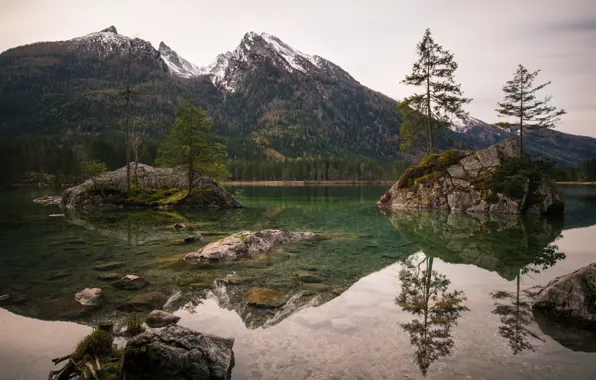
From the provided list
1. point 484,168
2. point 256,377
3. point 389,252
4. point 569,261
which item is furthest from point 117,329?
point 484,168

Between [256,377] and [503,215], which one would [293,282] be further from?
[503,215]

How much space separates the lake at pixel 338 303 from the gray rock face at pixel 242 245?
3.43 feet

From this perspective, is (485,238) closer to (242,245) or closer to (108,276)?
(242,245)

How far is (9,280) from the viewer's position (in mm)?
12672

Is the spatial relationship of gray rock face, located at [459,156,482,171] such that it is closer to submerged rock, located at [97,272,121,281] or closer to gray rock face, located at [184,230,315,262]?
gray rock face, located at [184,230,315,262]

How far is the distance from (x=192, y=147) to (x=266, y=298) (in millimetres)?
37858

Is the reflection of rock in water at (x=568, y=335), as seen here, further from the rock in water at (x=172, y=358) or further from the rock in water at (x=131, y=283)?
the rock in water at (x=131, y=283)

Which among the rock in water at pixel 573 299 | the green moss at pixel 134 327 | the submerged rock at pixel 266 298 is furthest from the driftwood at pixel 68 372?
the rock in water at pixel 573 299

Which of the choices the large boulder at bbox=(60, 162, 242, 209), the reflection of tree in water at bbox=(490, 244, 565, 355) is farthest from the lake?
the large boulder at bbox=(60, 162, 242, 209)

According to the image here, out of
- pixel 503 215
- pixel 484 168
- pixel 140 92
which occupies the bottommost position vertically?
pixel 503 215

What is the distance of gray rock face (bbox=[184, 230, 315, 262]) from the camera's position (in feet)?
53.7

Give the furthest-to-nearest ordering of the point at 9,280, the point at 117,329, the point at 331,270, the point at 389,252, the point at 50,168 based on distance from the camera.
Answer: the point at 50,168 → the point at 389,252 → the point at 331,270 → the point at 9,280 → the point at 117,329

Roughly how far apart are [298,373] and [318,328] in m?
2.21

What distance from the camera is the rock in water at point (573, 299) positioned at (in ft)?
28.8
